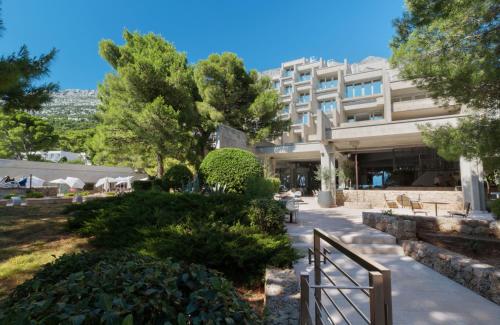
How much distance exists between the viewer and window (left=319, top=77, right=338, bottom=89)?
110 feet

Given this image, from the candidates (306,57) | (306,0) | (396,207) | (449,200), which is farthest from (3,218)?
(306,57)

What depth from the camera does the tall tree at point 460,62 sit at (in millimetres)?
4883

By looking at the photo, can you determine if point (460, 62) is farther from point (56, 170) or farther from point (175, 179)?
point (56, 170)

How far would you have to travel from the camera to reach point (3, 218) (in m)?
6.81

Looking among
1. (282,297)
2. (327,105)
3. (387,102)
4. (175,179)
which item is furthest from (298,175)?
(282,297)

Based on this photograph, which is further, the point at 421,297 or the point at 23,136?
the point at 23,136

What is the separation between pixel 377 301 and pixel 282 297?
1737 mm

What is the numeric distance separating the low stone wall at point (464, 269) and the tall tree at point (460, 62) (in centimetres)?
243

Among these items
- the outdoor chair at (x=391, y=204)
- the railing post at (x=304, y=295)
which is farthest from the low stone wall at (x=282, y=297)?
the outdoor chair at (x=391, y=204)

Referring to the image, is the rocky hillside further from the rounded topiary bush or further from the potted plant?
the rounded topiary bush

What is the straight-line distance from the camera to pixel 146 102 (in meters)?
13.1

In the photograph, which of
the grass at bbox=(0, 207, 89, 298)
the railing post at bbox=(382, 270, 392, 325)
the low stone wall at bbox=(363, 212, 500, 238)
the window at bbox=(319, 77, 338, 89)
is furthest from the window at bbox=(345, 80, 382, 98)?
the railing post at bbox=(382, 270, 392, 325)

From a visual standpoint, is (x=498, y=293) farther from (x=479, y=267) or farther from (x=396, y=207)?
(x=396, y=207)

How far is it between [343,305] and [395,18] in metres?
6.73
